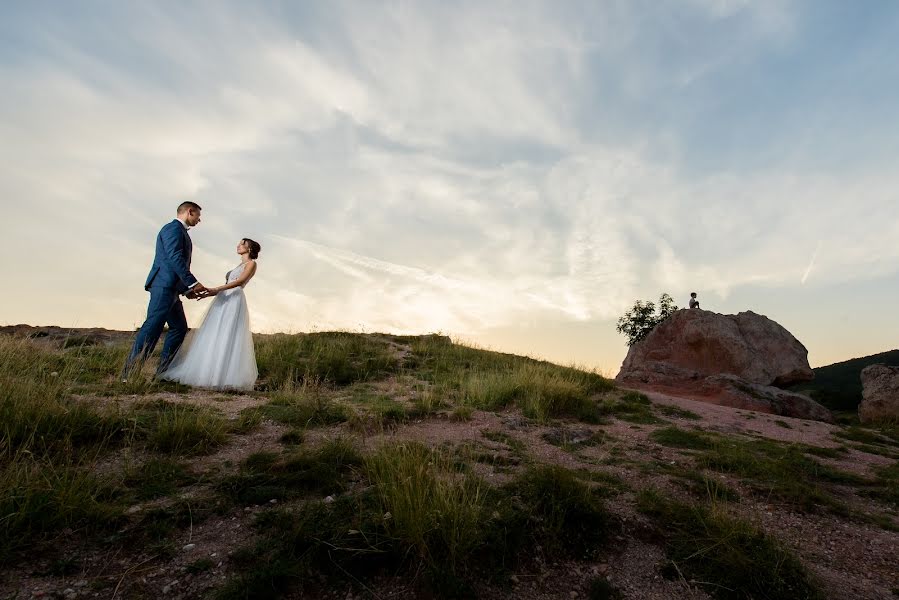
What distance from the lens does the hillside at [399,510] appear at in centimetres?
303

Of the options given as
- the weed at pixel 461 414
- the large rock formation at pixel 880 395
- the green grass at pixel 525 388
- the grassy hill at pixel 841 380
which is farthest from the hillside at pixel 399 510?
the grassy hill at pixel 841 380

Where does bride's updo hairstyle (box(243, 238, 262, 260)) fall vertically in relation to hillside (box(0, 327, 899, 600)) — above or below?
above

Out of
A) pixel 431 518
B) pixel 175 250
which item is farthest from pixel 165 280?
pixel 431 518

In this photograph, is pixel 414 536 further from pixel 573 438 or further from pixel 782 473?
pixel 782 473

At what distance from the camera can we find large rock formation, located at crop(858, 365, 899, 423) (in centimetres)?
1371

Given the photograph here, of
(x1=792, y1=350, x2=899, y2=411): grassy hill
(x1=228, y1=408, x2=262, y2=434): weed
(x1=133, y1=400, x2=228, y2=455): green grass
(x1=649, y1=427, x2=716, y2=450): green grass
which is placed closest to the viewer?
A: (x1=133, y1=400, x2=228, y2=455): green grass

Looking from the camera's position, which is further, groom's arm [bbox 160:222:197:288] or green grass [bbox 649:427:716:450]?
groom's arm [bbox 160:222:197:288]

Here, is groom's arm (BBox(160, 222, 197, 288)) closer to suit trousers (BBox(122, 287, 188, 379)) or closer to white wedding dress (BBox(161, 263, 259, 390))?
suit trousers (BBox(122, 287, 188, 379))

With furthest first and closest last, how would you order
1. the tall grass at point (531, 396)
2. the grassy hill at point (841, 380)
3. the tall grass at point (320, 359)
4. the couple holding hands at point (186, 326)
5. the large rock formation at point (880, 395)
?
the grassy hill at point (841, 380) → the large rock formation at point (880, 395) → the tall grass at point (320, 359) → the couple holding hands at point (186, 326) → the tall grass at point (531, 396)

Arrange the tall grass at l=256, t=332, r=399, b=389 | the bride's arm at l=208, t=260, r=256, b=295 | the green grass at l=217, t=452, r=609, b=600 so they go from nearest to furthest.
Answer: the green grass at l=217, t=452, r=609, b=600, the bride's arm at l=208, t=260, r=256, b=295, the tall grass at l=256, t=332, r=399, b=389

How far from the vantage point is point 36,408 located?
4785 millimetres

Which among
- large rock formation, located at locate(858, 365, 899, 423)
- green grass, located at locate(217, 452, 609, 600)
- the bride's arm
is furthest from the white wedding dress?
large rock formation, located at locate(858, 365, 899, 423)

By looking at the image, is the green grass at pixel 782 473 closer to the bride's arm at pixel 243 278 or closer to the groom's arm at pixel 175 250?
the bride's arm at pixel 243 278

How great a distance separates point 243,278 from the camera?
361 inches
